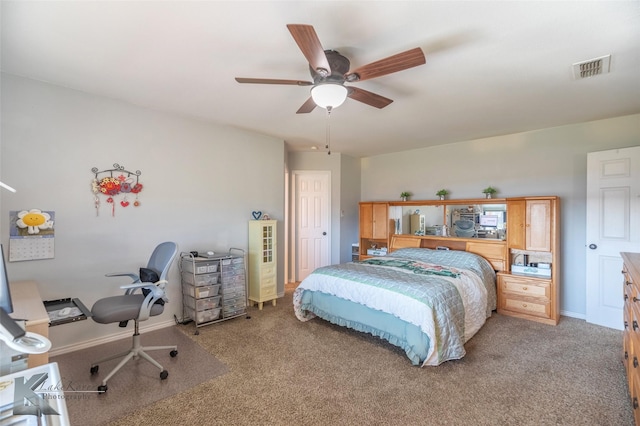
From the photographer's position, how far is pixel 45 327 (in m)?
1.62

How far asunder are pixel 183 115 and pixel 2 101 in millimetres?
1462

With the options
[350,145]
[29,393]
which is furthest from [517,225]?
[29,393]

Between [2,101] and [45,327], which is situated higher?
[2,101]

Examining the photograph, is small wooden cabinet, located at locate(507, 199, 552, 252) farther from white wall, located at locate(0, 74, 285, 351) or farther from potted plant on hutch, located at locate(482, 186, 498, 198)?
white wall, located at locate(0, 74, 285, 351)

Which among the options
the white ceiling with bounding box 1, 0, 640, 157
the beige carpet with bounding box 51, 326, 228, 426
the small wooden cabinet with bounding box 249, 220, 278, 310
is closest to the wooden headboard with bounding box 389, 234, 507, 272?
the white ceiling with bounding box 1, 0, 640, 157

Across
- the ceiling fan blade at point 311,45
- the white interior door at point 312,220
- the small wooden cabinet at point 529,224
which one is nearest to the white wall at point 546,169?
the small wooden cabinet at point 529,224

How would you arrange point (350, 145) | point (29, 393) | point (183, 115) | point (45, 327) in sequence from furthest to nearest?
point (350, 145) → point (183, 115) → point (45, 327) → point (29, 393)

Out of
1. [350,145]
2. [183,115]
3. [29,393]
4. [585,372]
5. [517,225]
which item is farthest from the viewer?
[350,145]

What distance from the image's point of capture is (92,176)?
9.51 feet

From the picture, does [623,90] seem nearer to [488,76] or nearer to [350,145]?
[488,76]

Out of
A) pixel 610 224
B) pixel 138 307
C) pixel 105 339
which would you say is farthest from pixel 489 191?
pixel 105 339

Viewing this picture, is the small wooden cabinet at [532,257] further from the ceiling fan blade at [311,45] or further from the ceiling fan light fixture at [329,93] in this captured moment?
the ceiling fan blade at [311,45]

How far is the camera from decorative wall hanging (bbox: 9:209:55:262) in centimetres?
249

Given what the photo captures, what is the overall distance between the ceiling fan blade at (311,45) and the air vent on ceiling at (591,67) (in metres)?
2.00
